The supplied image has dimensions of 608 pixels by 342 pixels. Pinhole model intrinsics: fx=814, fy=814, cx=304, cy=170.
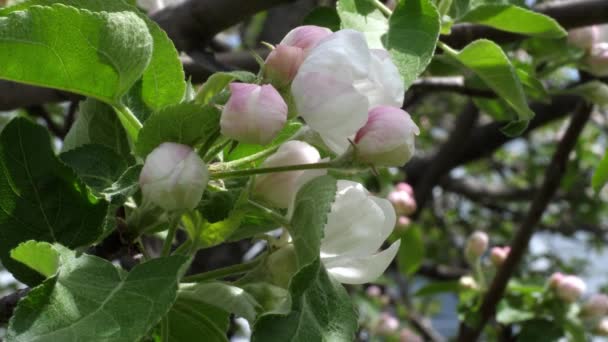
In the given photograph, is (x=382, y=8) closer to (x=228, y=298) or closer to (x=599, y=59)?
(x=228, y=298)

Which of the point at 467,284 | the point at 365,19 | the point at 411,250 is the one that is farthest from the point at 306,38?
the point at 411,250

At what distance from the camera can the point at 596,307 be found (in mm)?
1615

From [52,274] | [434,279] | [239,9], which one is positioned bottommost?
[434,279]

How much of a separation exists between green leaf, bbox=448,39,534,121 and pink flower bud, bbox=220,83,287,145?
319 millimetres

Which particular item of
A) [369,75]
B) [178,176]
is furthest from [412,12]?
[178,176]

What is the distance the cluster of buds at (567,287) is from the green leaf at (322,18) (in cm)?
78

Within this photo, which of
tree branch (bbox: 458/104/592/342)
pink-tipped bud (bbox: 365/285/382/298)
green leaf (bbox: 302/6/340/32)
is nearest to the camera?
green leaf (bbox: 302/6/340/32)

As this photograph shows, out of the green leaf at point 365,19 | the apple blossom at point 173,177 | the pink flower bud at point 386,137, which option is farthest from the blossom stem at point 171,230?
the green leaf at point 365,19

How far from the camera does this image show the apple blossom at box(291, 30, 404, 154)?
0.54 metres

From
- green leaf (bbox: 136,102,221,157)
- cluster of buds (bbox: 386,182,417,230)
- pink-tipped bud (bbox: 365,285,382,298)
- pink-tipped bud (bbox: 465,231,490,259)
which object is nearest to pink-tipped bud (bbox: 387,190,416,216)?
cluster of buds (bbox: 386,182,417,230)

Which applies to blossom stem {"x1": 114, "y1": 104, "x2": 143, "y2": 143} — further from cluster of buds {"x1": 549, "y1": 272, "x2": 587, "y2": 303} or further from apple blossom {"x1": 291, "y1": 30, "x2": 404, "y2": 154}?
cluster of buds {"x1": 549, "y1": 272, "x2": 587, "y2": 303}

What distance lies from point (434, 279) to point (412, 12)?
82.2 inches

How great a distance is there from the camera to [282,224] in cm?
60

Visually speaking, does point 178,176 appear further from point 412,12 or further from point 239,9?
point 239,9
